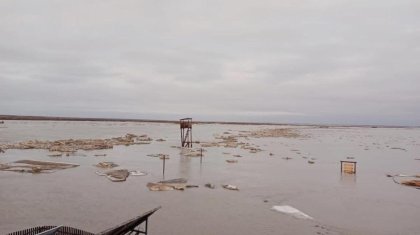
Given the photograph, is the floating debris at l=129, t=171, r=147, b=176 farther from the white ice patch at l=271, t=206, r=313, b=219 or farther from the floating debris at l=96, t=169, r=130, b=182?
the white ice patch at l=271, t=206, r=313, b=219

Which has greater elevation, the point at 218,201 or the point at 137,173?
the point at 137,173

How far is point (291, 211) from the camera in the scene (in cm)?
1723

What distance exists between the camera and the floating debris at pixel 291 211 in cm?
1646

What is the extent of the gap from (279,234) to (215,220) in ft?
9.52

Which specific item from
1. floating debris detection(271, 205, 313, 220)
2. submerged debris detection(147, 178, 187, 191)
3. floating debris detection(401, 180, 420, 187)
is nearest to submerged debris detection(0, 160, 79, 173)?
submerged debris detection(147, 178, 187, 191)

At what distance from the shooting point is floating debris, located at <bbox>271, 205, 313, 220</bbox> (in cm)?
1646

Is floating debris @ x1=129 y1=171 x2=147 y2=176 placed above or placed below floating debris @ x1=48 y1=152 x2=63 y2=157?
below

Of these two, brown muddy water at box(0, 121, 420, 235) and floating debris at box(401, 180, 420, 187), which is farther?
floating debris at box(401, 180, 420, 187)

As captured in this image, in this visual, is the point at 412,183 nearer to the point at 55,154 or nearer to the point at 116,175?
the point at 116,175

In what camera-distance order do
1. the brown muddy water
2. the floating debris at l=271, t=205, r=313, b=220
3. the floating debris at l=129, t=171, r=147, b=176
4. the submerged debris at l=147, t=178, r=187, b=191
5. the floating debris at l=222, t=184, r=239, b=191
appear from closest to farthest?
the brown muddy water < the floating debris at l=271, t=205, r=313, b=220 < the submerged debris at l=147, t=178, r=187, b=191 < the floating debris at l=222, t=184, r=239, b=191 < the floating debris at l=129, t=171, r=147, b=176

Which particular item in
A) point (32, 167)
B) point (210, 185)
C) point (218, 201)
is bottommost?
point (218, 201)

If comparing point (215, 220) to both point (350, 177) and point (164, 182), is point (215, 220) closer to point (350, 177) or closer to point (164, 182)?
point (164, 182)

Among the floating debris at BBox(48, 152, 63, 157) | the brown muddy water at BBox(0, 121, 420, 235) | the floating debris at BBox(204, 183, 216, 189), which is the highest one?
the floating debris at BBox(48, 152, 63, 157)

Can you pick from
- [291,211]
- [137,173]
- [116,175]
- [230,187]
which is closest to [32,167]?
[116,175]
